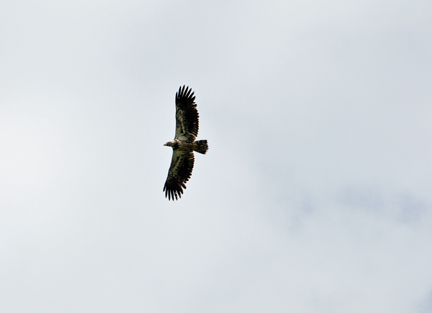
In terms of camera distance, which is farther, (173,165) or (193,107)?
(173,165)

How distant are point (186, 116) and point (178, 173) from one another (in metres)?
4.65

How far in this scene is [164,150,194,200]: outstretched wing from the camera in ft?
138

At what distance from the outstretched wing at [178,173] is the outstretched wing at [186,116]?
1506 millimetres

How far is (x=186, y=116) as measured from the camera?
4019 centimetres

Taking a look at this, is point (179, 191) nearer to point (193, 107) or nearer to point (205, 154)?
point (205, 154)

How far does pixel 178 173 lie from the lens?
42.9 meters

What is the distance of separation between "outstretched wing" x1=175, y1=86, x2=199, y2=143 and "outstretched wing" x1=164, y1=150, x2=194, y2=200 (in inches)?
59.3

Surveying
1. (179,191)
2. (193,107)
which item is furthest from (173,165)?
(193,107)

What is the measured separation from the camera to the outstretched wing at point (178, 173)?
4198 centimetres

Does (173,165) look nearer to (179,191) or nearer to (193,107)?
(179,191)

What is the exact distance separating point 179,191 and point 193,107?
640 centimetres

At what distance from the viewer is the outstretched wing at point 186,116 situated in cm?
4006

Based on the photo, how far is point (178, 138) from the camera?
4075 centimetres

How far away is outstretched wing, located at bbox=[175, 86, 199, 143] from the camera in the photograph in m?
40.1
